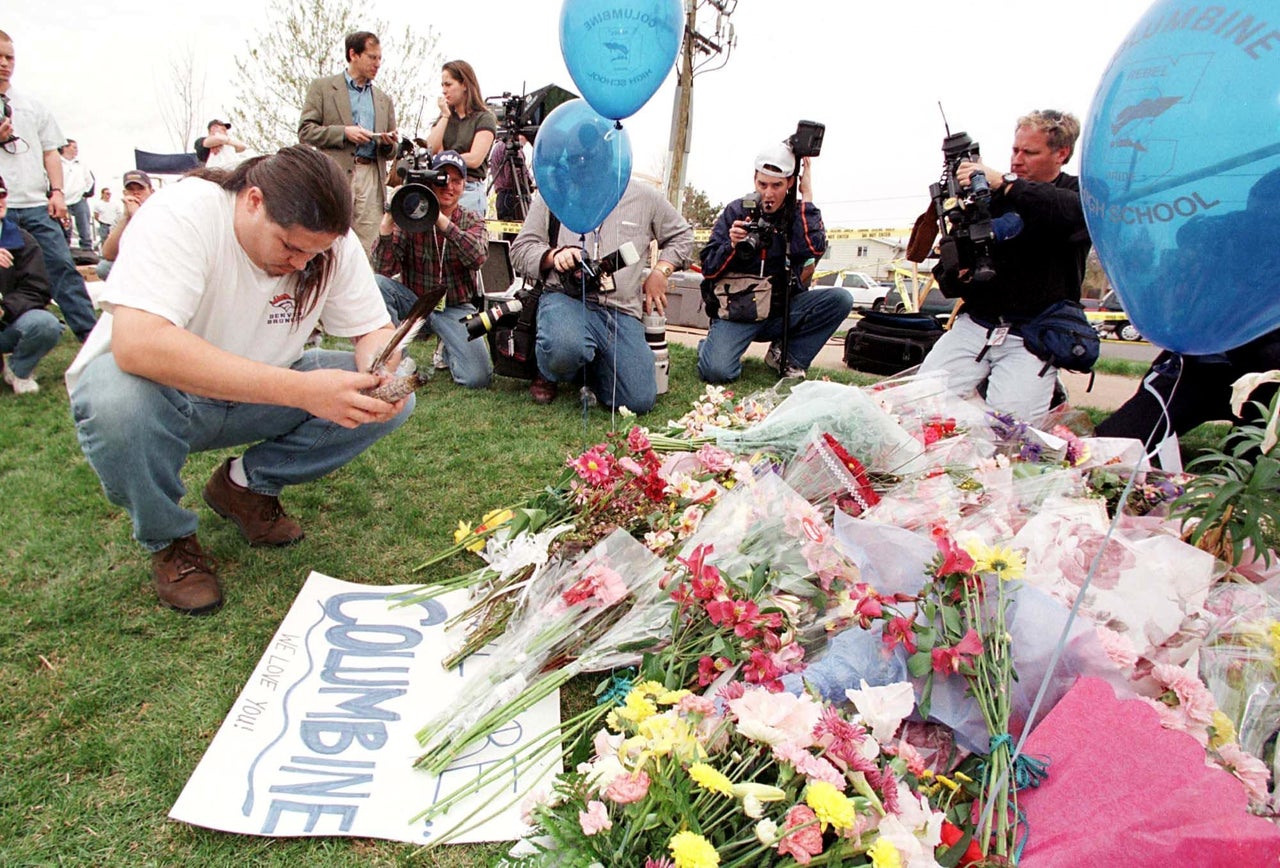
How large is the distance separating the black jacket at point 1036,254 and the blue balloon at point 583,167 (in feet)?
6.01

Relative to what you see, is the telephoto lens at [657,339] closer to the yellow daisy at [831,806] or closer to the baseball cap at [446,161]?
the baseball cap at [446,161]

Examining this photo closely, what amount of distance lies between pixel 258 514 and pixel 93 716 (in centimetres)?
76

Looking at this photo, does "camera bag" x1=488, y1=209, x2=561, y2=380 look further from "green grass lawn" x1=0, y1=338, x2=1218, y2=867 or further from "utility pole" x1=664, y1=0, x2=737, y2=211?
"utility pole" x1=664, y1=0, x2=737, y2=211

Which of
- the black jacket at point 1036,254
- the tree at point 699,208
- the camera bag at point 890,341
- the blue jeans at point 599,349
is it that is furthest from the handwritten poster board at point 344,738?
the tree at point 699,208

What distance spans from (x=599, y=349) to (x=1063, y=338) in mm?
2298

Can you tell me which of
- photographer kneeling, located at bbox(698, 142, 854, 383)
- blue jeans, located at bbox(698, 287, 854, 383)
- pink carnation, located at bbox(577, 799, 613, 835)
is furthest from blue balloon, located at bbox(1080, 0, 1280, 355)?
blue jeans, located at bbox(698, 287, 854, 383)

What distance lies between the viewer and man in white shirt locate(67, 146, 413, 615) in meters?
1.55

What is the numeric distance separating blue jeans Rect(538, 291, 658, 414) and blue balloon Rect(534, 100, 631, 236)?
1.53 ft

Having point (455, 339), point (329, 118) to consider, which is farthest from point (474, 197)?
point (455, 339)

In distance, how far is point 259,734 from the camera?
138cm

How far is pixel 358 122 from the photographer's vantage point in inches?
180

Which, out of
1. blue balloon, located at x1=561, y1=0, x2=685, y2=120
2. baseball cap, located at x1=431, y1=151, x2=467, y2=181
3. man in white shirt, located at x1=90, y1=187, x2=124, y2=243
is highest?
blue balloon, located at x1=561, y1=0, x2=685, y2=120

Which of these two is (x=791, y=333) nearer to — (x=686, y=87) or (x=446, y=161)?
(x=446, y=161)

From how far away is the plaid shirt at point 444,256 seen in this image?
3812 mm
